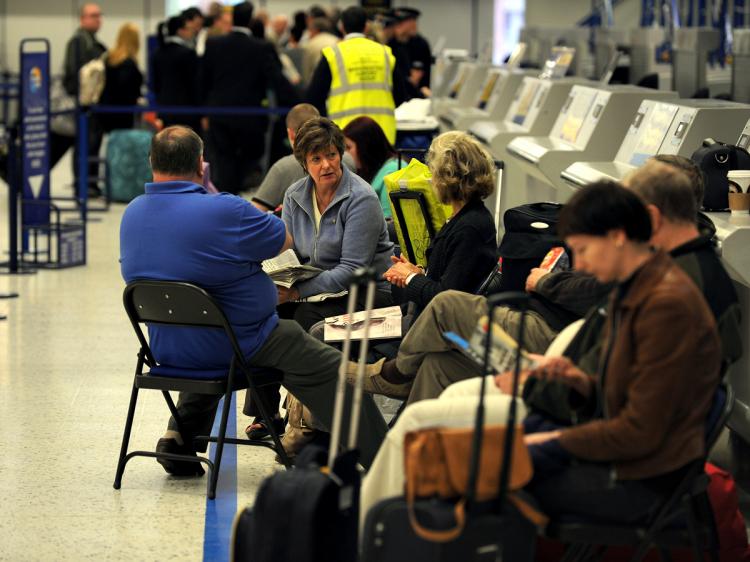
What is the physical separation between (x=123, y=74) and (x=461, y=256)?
7.74m

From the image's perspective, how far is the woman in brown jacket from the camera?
94.0 inches

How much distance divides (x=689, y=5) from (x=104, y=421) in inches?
430

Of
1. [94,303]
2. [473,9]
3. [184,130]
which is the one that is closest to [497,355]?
[184,130]

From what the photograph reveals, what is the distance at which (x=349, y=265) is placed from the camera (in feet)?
14.3

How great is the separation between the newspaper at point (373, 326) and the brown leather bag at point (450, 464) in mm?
1640

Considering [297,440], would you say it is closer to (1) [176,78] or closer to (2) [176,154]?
(2) [176,154]

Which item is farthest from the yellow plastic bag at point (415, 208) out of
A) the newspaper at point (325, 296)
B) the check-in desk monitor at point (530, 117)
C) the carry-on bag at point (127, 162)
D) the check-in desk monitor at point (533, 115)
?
the carry-on bag at point (127, 162)

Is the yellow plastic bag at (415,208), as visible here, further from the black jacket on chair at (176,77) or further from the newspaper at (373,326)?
the black jacket on chair at (176,77)

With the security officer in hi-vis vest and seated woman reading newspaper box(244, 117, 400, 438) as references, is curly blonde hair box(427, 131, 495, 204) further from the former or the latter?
the security officer in hi-vis vest

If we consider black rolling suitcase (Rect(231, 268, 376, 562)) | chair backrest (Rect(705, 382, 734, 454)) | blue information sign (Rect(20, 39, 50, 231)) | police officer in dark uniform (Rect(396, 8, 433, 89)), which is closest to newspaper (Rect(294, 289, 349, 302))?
black rolling suitcase (Rect(231, 268, 376, 562))

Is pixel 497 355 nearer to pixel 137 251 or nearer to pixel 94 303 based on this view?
pixel 137 251

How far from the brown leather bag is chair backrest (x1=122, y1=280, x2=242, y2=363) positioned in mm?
1283

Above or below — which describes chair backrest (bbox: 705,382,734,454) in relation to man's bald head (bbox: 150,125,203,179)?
below

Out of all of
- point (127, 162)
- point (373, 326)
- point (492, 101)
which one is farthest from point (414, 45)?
point (373, 326)
